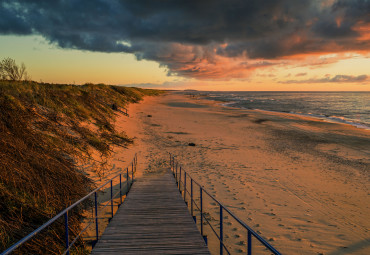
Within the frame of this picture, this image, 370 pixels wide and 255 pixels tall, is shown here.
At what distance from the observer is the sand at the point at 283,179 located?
6920 mm

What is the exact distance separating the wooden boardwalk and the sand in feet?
5.85

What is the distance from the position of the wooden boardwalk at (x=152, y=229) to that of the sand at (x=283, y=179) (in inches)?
70.2

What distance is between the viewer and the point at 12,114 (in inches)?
323

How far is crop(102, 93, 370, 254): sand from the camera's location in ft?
22.7

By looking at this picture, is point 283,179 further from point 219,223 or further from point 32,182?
point 32,182

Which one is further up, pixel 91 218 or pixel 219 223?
pixel 91 218

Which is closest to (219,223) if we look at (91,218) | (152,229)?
(152,229)

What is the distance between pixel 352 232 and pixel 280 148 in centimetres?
1145

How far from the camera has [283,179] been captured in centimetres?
1157

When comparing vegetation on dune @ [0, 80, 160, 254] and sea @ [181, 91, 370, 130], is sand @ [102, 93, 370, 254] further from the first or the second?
sea @ [181, 91, 370, 130]

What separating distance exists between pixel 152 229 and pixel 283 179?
343 inches

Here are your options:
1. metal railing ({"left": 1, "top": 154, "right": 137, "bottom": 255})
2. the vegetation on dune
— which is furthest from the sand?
the vegetation on dune

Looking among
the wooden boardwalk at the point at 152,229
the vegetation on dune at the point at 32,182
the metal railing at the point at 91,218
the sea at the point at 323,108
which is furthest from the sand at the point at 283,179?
the sea at the point at 323,108

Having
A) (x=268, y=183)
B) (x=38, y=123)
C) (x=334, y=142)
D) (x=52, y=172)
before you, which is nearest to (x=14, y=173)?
(x=52, y=172)
